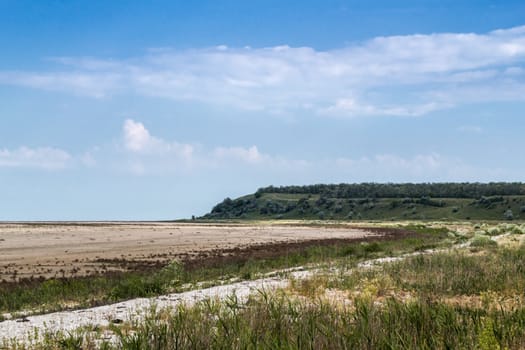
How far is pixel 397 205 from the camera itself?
6378 inches

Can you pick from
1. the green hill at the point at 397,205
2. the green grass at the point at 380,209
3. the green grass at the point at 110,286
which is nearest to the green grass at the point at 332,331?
the green grass at the point at 110,286

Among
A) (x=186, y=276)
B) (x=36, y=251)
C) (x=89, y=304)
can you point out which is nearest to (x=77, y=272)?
(x=186, y=276)

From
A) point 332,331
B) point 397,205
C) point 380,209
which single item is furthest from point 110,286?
point 397,205

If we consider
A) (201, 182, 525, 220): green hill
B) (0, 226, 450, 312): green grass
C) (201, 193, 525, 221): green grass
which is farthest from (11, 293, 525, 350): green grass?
(201, 193, 525, 221): green grass

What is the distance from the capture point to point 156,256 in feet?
124

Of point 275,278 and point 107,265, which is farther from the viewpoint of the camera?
point 107,265

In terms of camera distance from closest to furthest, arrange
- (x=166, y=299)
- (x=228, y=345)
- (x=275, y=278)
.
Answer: (x=228, y=345) → (x=166, y=299) → (x=275, y=278)

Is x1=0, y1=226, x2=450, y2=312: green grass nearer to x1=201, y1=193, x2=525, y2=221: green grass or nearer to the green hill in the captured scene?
the green hill

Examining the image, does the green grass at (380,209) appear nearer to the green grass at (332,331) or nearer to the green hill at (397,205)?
the green hill at (397,205)

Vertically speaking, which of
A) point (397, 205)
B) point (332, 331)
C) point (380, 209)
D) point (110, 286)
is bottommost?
point (110, 286)

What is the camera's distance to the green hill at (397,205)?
14062 cm

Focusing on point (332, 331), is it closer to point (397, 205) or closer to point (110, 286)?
point (110, 286)

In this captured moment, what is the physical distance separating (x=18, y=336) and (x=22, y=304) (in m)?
7.65

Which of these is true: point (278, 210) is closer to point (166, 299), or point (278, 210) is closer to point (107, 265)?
point (107, 265)
